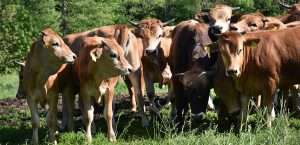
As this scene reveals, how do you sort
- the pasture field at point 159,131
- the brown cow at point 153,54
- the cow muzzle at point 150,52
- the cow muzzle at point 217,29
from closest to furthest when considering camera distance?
the pasture field at point 159,131
the cow muzzle at point 217,29
the cow muzzle at point 150,52
the brown cow at point 153,54

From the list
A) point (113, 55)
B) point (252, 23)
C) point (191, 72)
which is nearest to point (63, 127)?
point (113, 55)

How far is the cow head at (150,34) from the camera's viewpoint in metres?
13.6

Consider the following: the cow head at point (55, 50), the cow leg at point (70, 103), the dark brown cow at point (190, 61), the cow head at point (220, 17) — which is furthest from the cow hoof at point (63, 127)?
the cow head at point (220, 17)

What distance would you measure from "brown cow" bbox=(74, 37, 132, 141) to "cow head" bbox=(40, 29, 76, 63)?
42 centimetres

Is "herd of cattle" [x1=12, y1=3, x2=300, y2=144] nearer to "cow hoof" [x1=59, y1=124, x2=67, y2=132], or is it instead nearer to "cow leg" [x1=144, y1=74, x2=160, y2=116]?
"cow hoof" [x1=59, y1=124, x2=67, y2=132]

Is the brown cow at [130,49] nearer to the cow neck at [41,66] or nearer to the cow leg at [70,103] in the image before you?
the cow leg at [70,103]

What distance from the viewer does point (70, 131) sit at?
1124 cm

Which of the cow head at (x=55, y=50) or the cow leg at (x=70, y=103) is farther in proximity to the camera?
the cow leg at (x=70, y=103)

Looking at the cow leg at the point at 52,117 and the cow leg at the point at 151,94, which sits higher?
the cow leg at the point at 52,117

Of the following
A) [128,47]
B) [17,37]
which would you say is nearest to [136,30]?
[128,47]

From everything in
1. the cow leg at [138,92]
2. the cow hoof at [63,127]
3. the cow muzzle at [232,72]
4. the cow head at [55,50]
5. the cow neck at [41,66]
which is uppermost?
the cow head at [55,50]

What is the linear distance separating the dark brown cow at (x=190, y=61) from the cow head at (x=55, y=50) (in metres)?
2.46

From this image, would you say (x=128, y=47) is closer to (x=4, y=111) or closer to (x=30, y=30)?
(x=4, y=111)

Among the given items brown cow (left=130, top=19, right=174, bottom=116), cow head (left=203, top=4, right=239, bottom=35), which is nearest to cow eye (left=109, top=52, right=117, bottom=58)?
brown cow (left=130, top=19, right=174, bottom=116)
